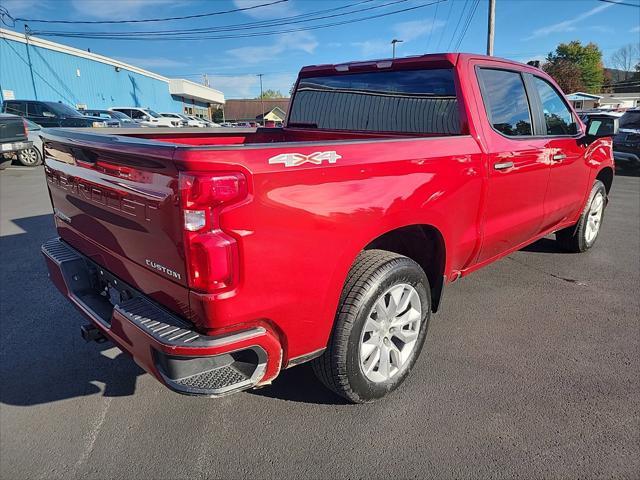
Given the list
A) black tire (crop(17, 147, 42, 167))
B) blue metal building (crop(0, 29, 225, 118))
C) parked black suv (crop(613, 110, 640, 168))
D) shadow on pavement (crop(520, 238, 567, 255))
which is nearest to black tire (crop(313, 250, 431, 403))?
shadow on pavement (crop(520, 238, 567, 255))

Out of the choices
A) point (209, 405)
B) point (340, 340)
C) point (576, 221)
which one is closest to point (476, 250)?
point (340, 340)

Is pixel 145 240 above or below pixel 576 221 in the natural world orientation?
above

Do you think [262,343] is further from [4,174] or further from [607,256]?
[4,174]

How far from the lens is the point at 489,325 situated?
11.6 ft

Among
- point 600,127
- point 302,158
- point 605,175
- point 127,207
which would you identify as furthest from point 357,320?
point 605,175

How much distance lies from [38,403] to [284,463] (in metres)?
1.59

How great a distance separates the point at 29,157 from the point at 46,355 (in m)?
12.3

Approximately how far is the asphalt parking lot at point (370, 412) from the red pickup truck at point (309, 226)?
286 mm

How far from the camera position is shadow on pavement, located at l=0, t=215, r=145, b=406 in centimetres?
275

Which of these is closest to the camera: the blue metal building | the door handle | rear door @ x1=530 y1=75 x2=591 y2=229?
the door handle

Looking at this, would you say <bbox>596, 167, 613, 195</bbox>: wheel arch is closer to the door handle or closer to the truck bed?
the door handle

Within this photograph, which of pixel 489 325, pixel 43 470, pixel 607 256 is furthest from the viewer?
pixel 607 256

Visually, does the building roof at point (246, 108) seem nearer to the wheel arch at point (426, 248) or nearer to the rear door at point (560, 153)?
the rear door at point (560, 153)

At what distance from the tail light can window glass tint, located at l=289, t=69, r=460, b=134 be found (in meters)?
1.90
